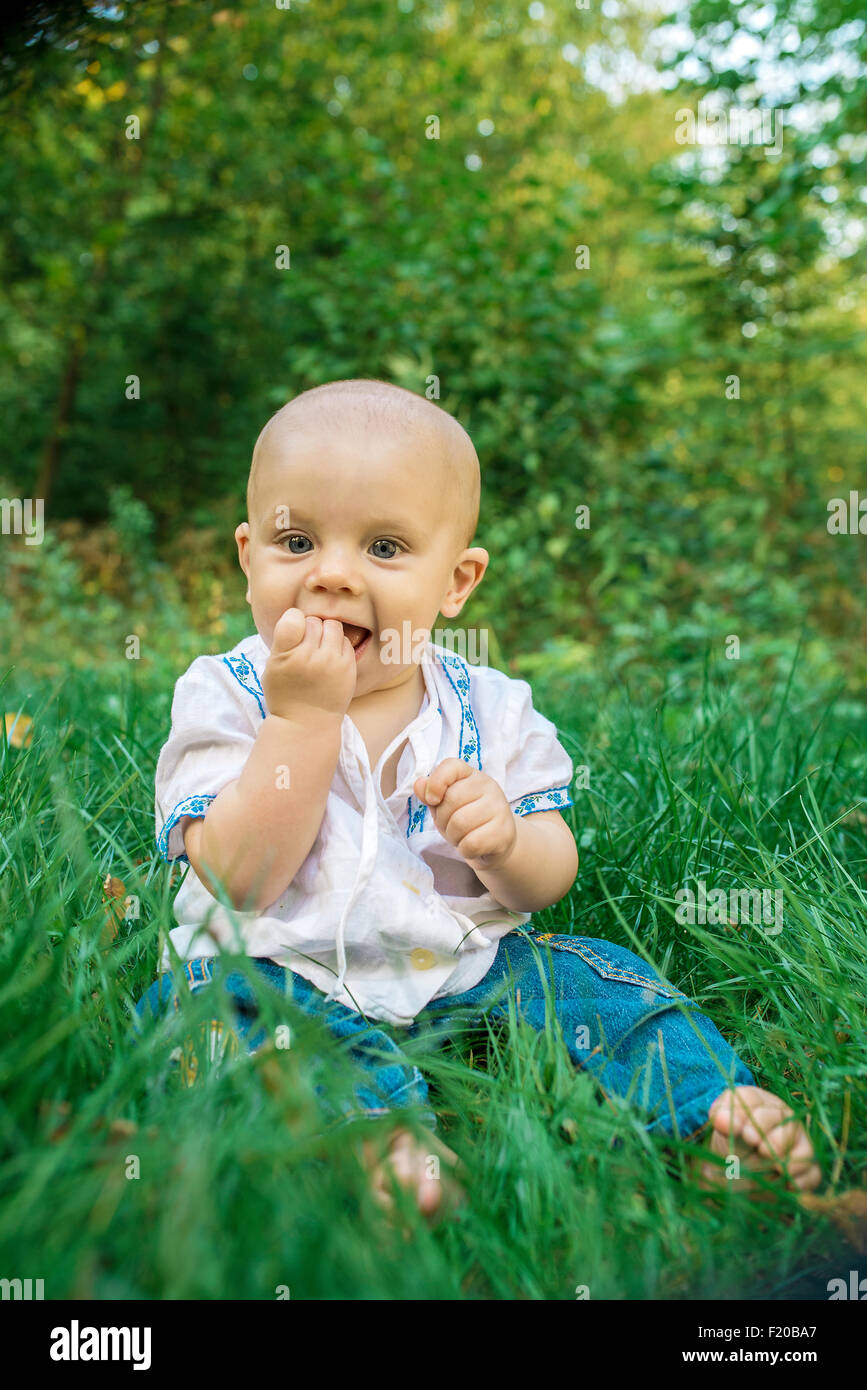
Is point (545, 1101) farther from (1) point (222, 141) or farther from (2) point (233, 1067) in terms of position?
(1) point (222, 141)

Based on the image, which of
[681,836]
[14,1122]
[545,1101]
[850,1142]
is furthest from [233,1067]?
[681,836]

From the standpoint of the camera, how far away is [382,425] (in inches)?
62.7

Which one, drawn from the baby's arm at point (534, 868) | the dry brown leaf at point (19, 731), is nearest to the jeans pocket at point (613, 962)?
the baby's arm at point (534, 868)

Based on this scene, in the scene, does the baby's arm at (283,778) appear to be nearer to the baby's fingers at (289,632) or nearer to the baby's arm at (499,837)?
the baby's fingers at (289,632)

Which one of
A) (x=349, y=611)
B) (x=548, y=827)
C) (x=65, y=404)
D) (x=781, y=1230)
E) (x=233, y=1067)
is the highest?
(x=65, y=404)

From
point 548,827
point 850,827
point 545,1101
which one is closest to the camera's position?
point 545,1101

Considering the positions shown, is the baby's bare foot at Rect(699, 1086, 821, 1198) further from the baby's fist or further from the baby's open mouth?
the baby's open mouth

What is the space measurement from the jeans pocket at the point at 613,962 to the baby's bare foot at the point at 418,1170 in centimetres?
48

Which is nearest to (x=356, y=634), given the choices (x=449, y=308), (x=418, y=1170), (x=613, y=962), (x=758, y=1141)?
(x=613, y=962)

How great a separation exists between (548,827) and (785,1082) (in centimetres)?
50

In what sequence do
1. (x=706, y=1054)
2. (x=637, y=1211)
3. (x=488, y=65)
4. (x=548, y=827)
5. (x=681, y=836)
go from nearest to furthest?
(x=637, y=1211)
(x=706, y=1054)
(x=548, y=827)
(x=681, y=836)
(x=488, y=65)

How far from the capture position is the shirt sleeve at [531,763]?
1758 mm

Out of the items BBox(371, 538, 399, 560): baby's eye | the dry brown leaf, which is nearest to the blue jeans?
BBox(371, 538, 399, 560): baby's eye

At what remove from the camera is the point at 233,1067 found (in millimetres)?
1212
